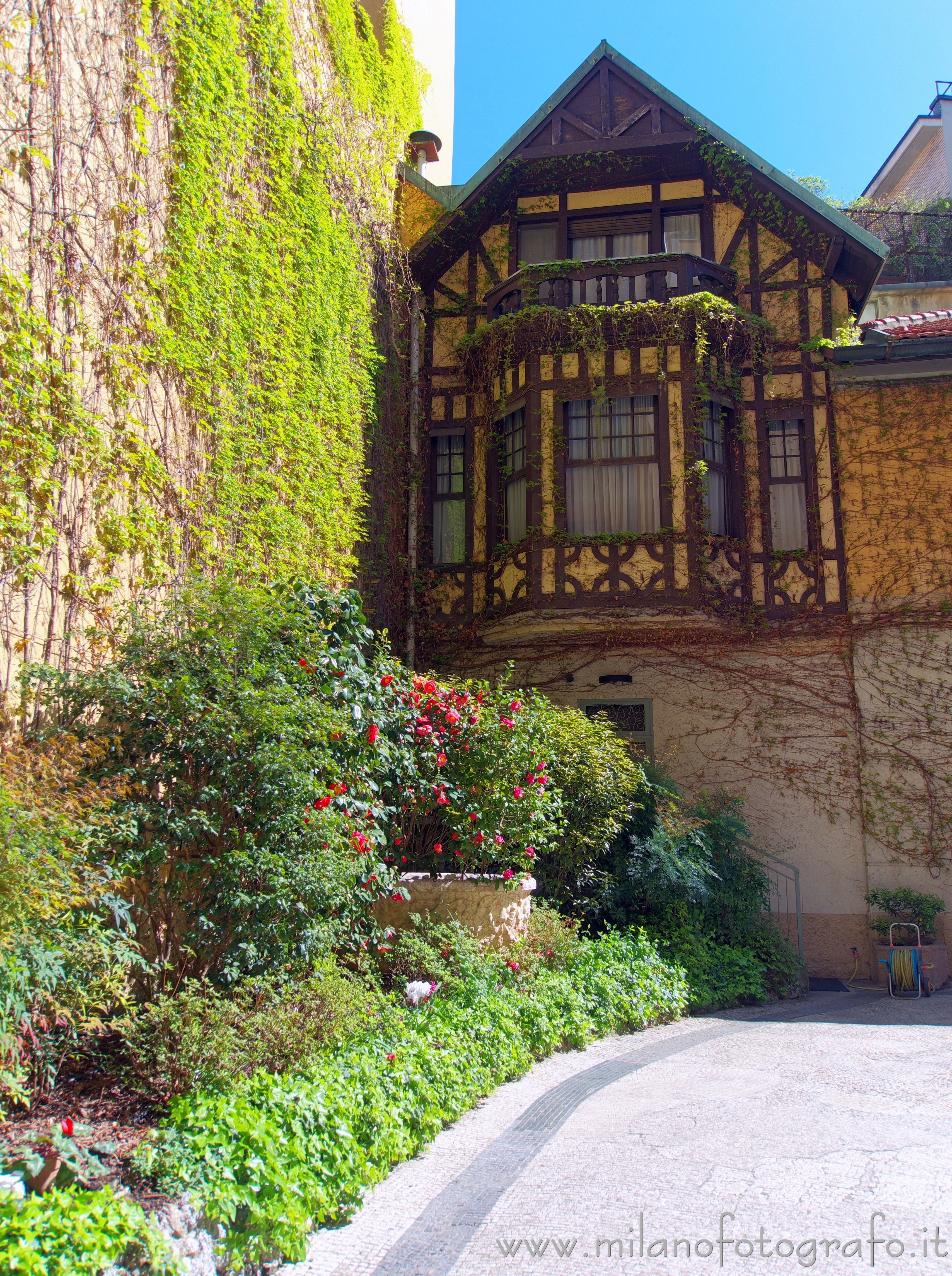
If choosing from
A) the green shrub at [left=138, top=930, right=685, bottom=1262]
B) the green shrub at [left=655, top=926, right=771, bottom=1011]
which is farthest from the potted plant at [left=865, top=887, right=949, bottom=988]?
the green shrub at [left=138, top=930, right=685, bottom=1262]

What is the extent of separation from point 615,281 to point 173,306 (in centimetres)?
692

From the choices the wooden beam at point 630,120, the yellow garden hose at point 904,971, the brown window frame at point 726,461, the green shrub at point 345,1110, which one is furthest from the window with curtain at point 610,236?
the green shrub at point 345,1110

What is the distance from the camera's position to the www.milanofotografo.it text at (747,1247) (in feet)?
11.2

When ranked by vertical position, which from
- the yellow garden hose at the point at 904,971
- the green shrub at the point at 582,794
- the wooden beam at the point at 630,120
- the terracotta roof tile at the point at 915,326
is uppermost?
the wooden beam at the point at 630,120

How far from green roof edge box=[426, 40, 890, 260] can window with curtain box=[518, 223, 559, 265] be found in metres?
0.98

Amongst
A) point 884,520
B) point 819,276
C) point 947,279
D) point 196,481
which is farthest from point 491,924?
point 947,279

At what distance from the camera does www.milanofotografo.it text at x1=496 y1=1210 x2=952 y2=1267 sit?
340cm

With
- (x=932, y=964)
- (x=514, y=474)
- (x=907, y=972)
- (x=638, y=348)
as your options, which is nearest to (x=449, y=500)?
(x=514, y=474)

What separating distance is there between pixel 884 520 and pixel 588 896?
21.3ft

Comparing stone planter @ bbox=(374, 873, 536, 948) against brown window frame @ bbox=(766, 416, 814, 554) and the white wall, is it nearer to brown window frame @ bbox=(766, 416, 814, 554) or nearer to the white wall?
brown window frame @ bbox=(766, 416, 814, 554)

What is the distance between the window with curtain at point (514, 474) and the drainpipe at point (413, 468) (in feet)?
4.20

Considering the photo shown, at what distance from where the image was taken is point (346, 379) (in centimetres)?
1043

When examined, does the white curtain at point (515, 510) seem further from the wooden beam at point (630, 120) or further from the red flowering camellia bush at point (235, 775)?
the red flowering camellia bush at point (235, 775)

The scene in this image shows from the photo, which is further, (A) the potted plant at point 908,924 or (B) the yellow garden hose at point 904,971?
(A) the potted plant at point 908,924
